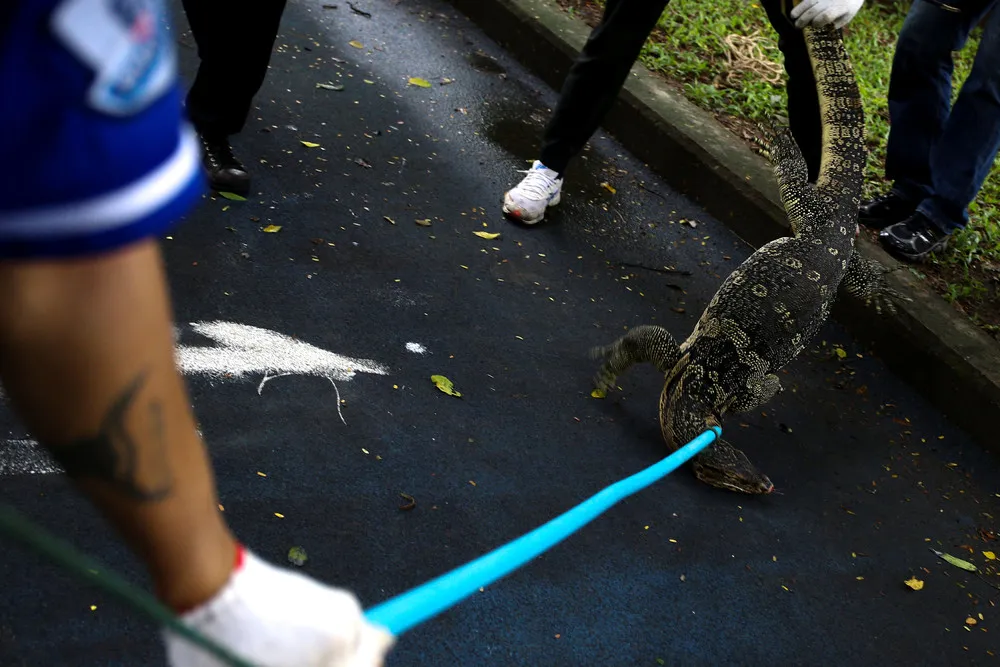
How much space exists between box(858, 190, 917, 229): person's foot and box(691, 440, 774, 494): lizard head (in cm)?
254

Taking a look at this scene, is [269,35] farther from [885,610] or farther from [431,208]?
[885,610]

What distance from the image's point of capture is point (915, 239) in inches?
197

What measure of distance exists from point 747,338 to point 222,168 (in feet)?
7.47

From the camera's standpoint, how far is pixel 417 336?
11.7ft

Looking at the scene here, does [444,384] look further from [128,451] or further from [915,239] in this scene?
[915,239]

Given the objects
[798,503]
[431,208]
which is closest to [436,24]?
[431,208]

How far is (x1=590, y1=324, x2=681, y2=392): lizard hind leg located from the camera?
3.63 m

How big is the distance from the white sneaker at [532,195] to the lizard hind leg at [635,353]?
41.8 inches

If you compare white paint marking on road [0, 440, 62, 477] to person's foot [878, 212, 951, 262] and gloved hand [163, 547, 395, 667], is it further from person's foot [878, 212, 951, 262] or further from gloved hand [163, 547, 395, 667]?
person's foot [878, 212, 951, 262]

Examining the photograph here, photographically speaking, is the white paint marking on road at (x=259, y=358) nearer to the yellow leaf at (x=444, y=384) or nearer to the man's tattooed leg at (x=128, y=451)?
the yellow leaf at (x=444, y=384)

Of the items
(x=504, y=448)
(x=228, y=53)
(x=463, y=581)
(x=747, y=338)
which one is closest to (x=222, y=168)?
(x=228, y=53)

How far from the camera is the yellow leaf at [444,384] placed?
131 inches

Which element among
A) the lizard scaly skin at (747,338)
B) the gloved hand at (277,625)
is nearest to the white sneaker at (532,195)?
the lizard scaly skin at (747,338)

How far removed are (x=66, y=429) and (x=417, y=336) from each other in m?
2.76
